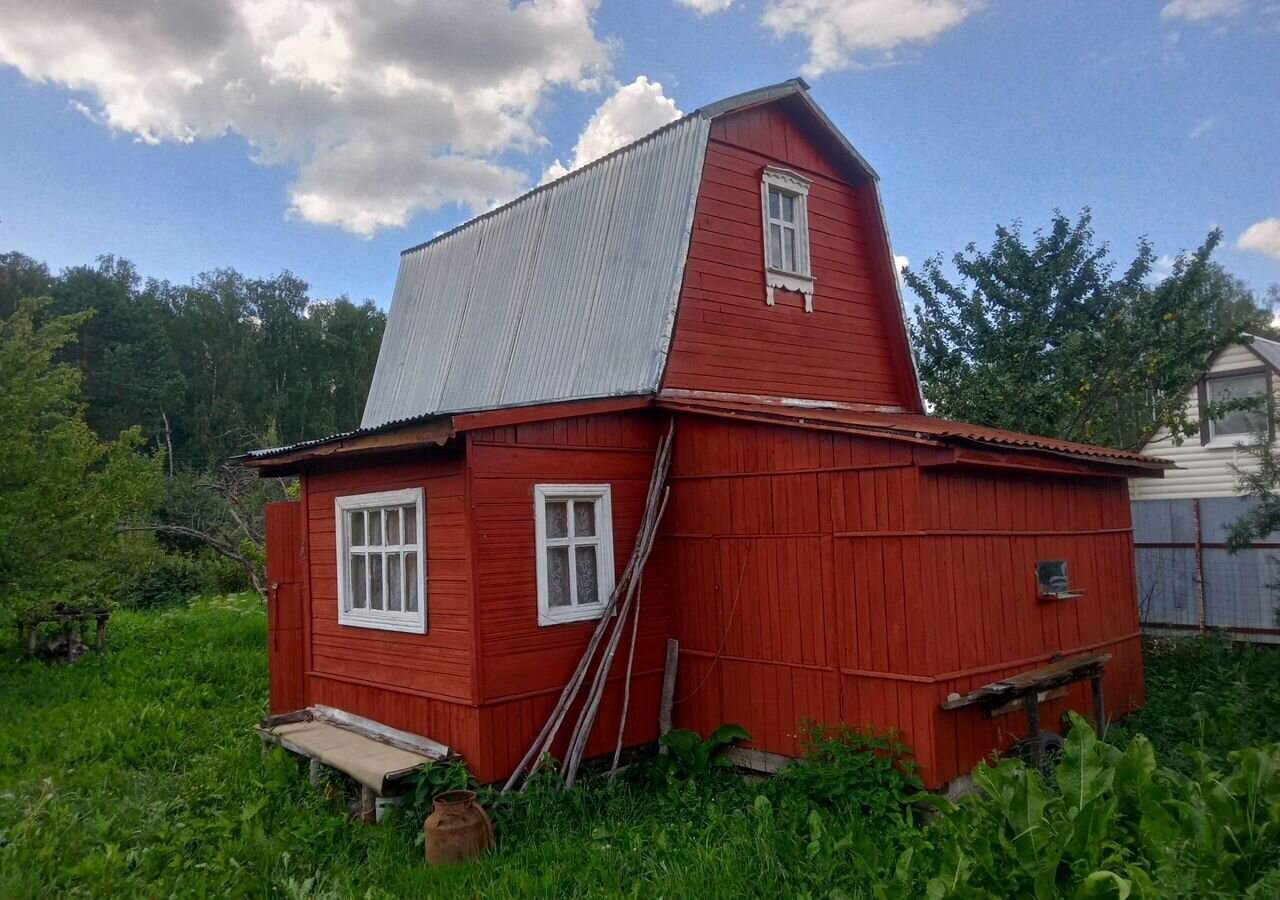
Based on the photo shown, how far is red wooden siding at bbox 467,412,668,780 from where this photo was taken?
718cm

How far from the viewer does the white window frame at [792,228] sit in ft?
33.2

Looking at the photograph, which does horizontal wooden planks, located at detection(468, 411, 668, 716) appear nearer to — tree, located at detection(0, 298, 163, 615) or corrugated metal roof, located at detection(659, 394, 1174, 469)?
corrugated metal roof, located at detection(659, 394, 1174, 469)

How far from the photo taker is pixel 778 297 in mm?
10227

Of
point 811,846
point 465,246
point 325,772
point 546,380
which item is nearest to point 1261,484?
point 811,846

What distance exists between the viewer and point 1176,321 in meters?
13.4

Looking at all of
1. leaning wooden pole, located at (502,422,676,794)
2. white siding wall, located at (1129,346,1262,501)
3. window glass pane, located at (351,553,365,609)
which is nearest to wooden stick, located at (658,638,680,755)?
leaning wooden pole, located at (502,422,676,794)

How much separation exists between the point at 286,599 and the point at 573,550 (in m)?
3.99

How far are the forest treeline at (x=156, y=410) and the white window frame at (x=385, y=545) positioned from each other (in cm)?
582

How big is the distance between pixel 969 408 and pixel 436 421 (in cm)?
1036

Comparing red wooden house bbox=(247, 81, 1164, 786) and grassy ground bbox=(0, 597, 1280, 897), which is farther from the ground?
red wooden house bbox=(247, 81, 1164, 786)

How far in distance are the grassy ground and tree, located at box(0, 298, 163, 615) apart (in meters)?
2.25

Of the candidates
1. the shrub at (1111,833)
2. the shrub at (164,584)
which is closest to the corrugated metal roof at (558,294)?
the shrub at (1111,833)

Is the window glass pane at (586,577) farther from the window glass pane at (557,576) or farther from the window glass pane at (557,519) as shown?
the window glass pane at (557,519)

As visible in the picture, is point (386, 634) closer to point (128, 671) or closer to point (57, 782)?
point (57, 782)
